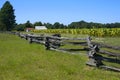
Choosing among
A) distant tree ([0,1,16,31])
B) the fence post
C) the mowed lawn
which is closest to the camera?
the mowed lawn

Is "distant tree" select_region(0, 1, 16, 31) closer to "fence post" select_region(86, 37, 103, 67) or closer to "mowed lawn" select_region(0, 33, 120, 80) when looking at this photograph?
"mowed lawn" select_region(0, 33, 120, 80)

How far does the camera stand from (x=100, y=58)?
11.4 metres

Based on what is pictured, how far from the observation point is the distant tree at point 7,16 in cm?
9980

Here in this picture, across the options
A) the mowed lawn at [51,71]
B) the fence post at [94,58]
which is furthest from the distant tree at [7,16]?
the fence post at [94,58]

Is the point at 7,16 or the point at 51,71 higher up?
the point at 7,16

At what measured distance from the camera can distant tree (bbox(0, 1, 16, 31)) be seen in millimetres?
99800

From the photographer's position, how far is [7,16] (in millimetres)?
100875

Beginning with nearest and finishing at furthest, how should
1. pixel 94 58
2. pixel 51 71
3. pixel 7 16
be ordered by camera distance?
pixel 51 71, pixel 94 58, pixel 7 16

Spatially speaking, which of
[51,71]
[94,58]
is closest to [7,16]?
[94,58]

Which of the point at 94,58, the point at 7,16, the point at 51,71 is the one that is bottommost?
the point at 51,71

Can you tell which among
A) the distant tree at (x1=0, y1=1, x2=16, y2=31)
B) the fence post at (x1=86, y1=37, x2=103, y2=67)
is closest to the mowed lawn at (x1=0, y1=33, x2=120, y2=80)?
the fence post at (x1=86, y1=37, x2=103, y2=67)

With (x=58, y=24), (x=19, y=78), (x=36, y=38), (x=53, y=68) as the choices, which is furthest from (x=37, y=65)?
(x=58, y=24)

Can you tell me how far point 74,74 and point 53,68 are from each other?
1.43 m

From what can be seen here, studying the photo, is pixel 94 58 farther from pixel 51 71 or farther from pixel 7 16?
pixel 7 16
